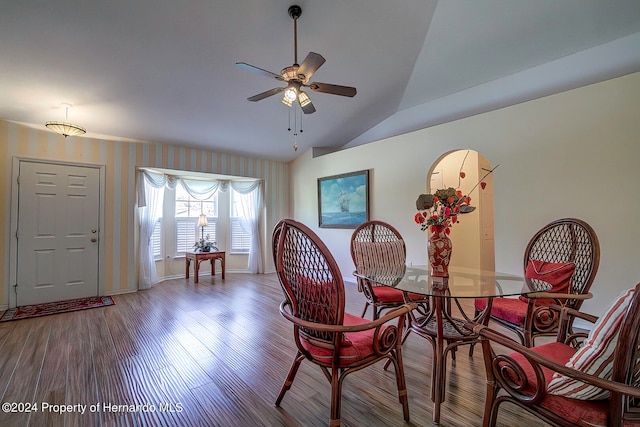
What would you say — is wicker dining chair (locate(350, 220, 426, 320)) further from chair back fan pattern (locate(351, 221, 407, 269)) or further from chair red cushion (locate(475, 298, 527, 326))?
chair red cushion (locate(475, 298, 527, 326))

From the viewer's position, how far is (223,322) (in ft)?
10.8

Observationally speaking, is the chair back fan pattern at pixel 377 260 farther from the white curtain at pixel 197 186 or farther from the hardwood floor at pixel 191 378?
the white curtain at pixel 197 186

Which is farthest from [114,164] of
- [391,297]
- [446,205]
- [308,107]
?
[446,205]

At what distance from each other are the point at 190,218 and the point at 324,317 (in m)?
5.58

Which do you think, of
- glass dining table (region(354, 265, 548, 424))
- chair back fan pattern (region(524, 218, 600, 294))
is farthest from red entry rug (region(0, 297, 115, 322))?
chair back fan pattern (region(524, 218, 600, 294))

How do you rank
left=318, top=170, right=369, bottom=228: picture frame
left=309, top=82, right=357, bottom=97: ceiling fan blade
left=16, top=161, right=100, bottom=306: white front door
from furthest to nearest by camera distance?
1. left=318, top=170, right=369, bottom=228: picture frame
2. left=16, top=161, right=100, bottom=306: white front door
3. left=309, top=82, right=357, bottom=97: ceiling fan blade

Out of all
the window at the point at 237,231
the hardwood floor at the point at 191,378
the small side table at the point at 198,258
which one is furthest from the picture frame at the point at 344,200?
the hardwood floor at the point at 191,378

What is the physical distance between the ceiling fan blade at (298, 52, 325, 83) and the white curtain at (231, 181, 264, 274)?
14.3ft

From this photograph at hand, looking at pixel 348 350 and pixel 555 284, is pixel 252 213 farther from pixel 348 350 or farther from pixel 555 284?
pixel 555 284

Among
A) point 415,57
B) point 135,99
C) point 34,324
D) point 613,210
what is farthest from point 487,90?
point 34,324

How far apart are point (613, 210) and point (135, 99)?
585 cm

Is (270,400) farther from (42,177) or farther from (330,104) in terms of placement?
(42,177)

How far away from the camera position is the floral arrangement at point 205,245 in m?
5.85

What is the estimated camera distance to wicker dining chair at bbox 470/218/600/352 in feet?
6.15
